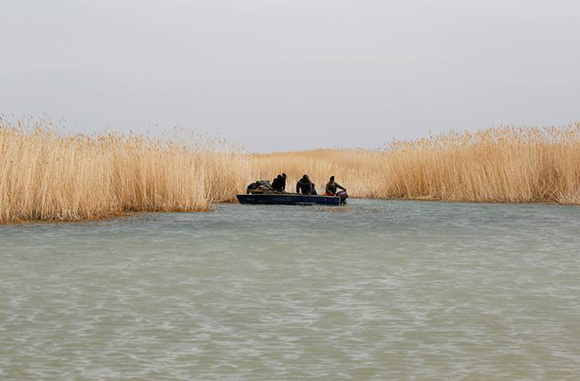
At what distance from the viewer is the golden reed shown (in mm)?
14641

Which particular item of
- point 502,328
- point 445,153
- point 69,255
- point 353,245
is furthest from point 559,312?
point 445,153

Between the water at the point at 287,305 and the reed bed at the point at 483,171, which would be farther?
the reed bed at the point at 483,171

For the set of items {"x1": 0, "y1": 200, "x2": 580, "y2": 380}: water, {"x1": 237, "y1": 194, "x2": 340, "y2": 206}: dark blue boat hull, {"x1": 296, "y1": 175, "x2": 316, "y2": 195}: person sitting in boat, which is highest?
{"x1": 296, "y1": 175, "x2": 316, "y2": 195}: person sitting in boat

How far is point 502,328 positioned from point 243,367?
2026 millimetres

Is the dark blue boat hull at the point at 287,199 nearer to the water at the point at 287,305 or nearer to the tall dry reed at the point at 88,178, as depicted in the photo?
the tall dry reed at the point at 88,178

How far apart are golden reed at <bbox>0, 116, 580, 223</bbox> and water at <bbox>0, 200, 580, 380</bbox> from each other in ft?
6.58

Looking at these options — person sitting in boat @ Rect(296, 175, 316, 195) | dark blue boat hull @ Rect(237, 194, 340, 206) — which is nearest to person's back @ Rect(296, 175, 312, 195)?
person sitting in boat @ Rect(296, 175, 316, 195)

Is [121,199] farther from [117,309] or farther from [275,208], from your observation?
[117,309]

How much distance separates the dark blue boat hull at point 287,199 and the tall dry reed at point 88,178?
1.69 metres

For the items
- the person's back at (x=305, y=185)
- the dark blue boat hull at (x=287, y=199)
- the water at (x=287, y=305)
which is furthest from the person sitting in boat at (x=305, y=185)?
the water at (x=287, y=305)

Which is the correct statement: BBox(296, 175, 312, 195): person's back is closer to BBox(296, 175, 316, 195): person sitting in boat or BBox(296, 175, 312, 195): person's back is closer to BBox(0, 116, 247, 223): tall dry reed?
BBox(296, 175, 316, 195): person sitting in boat

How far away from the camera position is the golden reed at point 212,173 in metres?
14.6

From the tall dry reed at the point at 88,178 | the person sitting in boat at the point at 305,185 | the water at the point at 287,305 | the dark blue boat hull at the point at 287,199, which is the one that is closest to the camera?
the water at the point at 287,305

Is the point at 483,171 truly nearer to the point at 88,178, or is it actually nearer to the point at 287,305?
the point at 88,178
